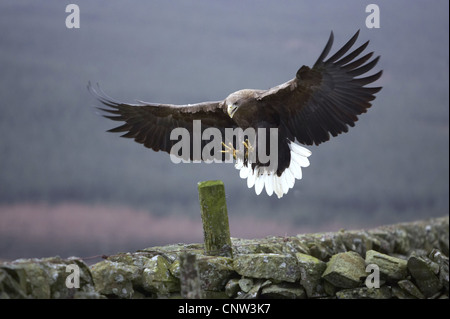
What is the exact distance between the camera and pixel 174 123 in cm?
612

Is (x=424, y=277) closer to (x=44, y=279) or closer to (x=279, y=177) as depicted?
(x=279, y=177)

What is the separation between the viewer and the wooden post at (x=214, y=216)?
4445mm

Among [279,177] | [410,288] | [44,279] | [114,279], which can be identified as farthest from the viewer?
[279,177]

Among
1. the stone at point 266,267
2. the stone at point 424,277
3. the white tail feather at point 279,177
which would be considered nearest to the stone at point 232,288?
the stone at point 266,267

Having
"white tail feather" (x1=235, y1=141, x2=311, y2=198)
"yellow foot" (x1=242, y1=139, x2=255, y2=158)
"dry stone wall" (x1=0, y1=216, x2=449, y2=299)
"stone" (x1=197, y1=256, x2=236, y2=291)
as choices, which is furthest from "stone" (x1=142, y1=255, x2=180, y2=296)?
"white tail feather" (x1=235, y1=141, x2=311, y2=198)

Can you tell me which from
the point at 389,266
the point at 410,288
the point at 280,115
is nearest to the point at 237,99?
the point at 280,115

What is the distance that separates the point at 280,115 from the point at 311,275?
5.86 feet

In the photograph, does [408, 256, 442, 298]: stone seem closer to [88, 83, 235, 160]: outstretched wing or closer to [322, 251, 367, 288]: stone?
[322, 251, 367, 288]: stone

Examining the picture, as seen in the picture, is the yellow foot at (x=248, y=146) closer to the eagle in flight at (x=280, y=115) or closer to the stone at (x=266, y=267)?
the eagle in flight at (x=280, y=115)

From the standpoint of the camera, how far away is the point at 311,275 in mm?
4609
